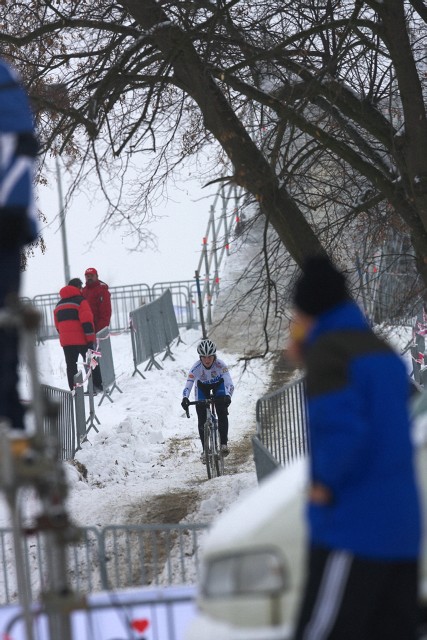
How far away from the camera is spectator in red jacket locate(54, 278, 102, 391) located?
60.3ft

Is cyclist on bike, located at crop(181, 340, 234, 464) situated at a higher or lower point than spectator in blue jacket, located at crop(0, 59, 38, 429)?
higher

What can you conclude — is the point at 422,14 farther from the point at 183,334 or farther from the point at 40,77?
the point at 183,334

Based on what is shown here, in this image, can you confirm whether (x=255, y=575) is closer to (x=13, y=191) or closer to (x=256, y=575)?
(x=256, y=575)

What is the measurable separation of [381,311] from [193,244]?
28.5 meters

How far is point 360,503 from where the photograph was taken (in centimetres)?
337

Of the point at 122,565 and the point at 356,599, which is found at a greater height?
the point at 122,565

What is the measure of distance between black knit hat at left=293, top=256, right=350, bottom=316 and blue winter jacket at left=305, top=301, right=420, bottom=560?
173mm

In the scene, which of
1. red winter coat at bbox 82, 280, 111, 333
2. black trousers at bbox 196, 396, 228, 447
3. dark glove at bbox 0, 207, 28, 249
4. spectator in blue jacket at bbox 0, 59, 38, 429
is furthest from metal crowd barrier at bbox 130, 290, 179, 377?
dark glove at bbox 0, 207, 28, 249

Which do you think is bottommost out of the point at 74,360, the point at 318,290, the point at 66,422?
the point at 318,290

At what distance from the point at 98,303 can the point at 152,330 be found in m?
2.98

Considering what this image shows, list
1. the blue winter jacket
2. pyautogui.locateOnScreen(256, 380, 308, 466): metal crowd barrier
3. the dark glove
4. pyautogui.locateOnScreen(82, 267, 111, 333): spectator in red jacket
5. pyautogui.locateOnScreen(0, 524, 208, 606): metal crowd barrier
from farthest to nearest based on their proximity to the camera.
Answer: pyautogui.locateOnScreen(82, 267, 111, 333): spectator in red jacket
pyautogui.locateOnScreen(256, 380, 308, 466): metal crowd barrier
pyautogui.locateOnScreen(0, 524, 208, 606): metal crowd barrier
the dark glove
the blue winter jacket

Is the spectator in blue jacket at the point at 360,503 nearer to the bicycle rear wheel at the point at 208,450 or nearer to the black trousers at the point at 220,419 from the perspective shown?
the bicycle rear wheel at the point at 208,450

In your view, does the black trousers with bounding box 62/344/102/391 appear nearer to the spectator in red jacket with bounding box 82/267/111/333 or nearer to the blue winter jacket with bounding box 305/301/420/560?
the spectator in red jacket with bounding box 82/267/111/333

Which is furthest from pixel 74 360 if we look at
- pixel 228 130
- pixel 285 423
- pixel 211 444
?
pixel 228 130
